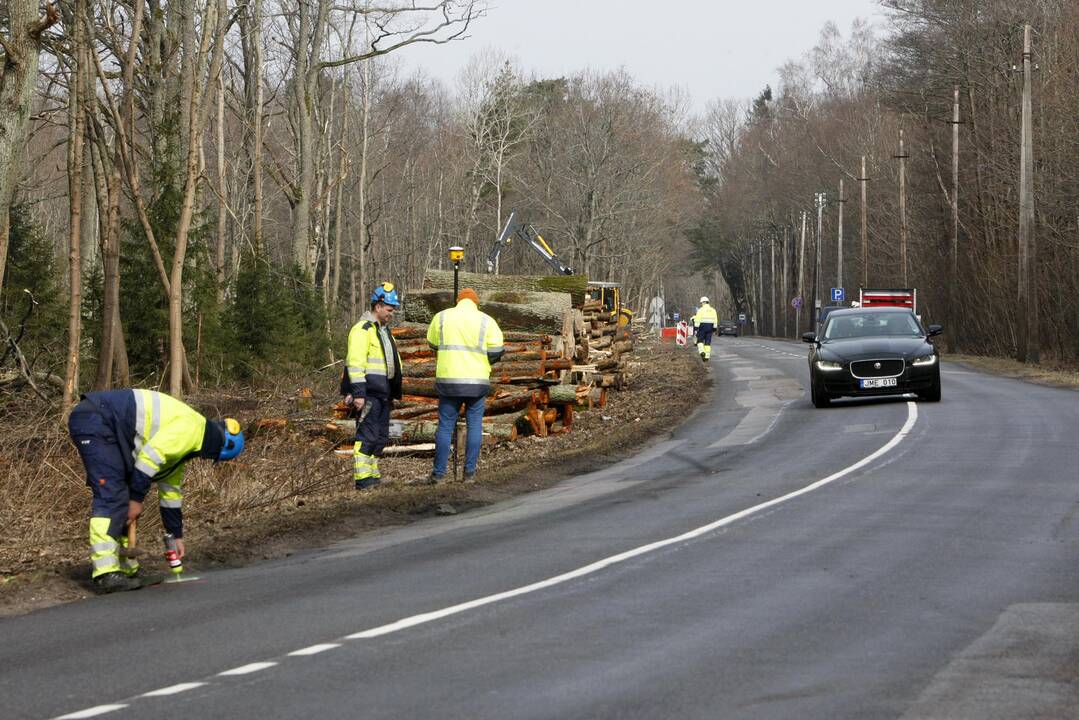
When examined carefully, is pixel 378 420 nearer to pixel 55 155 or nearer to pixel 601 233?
pixel 55 155

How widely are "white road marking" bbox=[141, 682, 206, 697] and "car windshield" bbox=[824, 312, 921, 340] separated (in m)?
19.2

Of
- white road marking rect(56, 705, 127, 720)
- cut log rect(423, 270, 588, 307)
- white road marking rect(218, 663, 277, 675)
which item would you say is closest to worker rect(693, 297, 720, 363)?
cut log rect(423, 270, 588, 307)

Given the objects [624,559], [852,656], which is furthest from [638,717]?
[624,559]

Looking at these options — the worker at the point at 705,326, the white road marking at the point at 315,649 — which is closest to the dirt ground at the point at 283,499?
the white road marking at the point at 315,649

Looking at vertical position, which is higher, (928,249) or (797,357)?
(928,249)

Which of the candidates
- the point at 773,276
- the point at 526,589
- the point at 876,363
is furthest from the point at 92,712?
the point at 773,276

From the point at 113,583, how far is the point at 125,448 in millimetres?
869

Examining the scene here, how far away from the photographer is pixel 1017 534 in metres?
10.7

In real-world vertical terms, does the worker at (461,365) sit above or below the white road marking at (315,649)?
above

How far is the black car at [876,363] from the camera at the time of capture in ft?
76.1

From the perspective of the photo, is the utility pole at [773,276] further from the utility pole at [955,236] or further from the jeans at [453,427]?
the jeans at [453,427]

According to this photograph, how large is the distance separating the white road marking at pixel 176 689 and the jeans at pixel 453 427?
28.8ft

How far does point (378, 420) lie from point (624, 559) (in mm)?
5563

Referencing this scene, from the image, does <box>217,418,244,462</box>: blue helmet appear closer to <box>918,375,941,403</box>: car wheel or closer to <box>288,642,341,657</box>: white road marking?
<box>288,642,341,657</box>: white road marking
